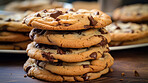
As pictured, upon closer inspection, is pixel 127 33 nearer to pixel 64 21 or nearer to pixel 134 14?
pixel 134 14

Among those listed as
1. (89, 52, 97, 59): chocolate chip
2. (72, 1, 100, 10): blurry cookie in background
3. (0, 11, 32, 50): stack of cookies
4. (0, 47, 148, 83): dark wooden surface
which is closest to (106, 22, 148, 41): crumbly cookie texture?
(0, 47, 148, 83): dark wooden surface

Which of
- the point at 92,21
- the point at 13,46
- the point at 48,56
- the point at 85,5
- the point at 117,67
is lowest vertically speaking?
the point at 117,67

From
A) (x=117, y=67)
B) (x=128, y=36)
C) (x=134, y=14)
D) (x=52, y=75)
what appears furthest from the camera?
(x=134, y=14)

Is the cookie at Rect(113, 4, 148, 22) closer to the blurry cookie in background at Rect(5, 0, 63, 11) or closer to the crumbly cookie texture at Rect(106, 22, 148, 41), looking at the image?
the crumbly cookie texture at Rect(106, 22, 148, 41)

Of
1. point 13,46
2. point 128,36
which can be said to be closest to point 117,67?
point 128,36

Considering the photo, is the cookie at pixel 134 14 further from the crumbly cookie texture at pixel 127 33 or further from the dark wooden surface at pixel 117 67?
the dark wooden surface at pixel 117 67

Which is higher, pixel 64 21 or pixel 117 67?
pixel 64 21
